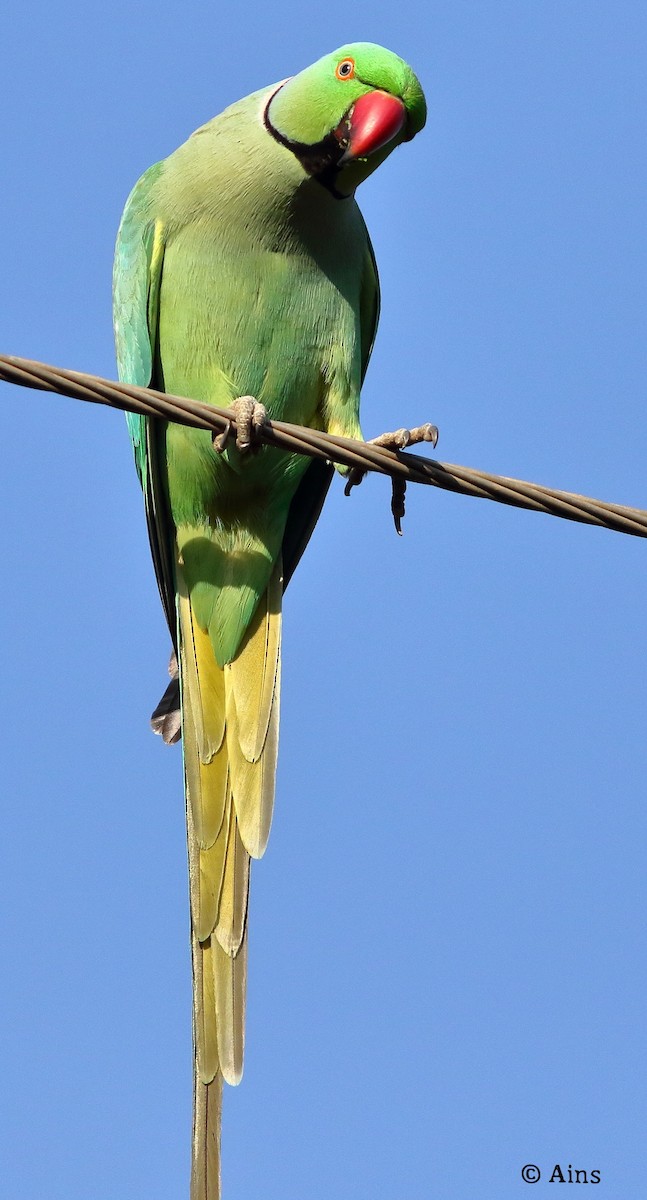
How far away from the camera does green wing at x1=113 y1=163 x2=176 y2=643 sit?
5.12m

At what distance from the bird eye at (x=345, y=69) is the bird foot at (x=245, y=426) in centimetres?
144

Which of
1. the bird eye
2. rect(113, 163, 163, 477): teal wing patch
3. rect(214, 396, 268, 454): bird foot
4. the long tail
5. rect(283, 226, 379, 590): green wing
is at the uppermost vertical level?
the bird eye

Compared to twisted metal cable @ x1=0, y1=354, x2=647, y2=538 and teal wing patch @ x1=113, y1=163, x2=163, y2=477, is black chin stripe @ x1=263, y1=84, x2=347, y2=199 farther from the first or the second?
twisted metal cable @ x1=0, y1=354, x2=647, y2=538

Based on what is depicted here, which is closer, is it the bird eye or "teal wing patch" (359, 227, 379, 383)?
the bird eye

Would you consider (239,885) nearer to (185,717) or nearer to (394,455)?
(185,717)

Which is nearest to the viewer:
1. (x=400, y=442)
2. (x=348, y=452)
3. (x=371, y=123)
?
(x=348, y=452)

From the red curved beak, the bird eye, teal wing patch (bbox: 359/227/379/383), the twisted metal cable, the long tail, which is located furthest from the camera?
teal wing patch (bbox: 359/227/379/383)

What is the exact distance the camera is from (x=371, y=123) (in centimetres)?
486

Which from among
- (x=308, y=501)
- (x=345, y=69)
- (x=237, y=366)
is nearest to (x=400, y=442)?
(x=237, y=366)

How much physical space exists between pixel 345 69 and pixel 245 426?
1592 mm

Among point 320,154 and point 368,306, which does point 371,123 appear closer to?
point 320,154

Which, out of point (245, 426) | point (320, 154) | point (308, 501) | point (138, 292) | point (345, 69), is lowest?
point (245, 426)

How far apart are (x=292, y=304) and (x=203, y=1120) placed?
268cm

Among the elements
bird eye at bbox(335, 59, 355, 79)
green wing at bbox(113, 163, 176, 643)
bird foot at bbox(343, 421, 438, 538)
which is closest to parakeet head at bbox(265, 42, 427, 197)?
bird eye at bbox(335, 59, 355, 79)
